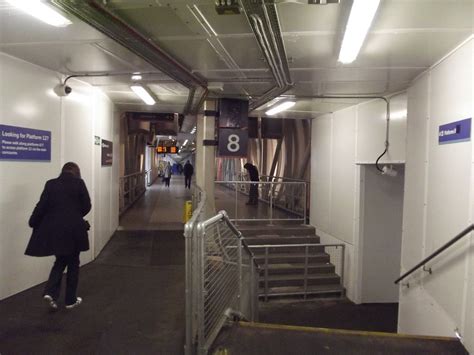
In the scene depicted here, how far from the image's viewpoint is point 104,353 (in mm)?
2826

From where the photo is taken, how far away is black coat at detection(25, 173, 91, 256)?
335 centimetres

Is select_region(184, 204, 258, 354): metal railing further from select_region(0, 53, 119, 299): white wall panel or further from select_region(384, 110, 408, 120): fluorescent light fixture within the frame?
select_region(384, 110, 408, 120): fluorescent light fixture

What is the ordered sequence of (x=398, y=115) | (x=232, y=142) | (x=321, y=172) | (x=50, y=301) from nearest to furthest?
(x=50, y=301)
(x=398, y=115)
(x=232, y=142)
(x=321, y=172)

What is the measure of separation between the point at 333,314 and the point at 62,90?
206 inches

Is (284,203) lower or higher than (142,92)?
lower

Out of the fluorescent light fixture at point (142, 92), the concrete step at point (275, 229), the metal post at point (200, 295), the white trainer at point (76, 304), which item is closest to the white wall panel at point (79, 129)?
the fluorescent light fixture at point (142, 92)

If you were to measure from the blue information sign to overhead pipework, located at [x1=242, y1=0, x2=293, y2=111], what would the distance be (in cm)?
256

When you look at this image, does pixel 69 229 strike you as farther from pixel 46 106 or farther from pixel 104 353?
pixel 46 106

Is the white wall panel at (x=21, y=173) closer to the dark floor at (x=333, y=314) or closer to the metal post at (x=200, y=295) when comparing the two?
the metal post at (x=200, y=295)

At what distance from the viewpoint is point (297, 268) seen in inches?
284

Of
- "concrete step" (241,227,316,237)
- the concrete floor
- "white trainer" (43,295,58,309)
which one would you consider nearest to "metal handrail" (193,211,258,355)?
the concrete floor

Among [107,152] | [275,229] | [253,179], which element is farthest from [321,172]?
[107,152]

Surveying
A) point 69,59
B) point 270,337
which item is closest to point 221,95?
point 69,59

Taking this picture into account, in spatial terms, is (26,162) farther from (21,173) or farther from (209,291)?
(209,291)
